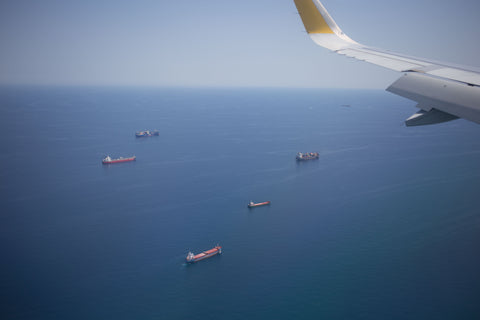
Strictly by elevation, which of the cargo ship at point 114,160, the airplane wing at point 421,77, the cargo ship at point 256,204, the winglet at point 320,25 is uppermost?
the winglet at point 320,25

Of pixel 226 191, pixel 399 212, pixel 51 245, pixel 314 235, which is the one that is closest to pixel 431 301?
pixel 314 235

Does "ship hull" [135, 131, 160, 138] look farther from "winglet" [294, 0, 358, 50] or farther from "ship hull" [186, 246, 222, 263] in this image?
"winglet" [294, 0, 358, 50]

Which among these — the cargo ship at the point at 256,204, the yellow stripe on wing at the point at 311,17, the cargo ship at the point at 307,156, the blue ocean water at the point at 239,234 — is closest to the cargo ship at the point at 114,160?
the blue ocean water at the point at 239,234

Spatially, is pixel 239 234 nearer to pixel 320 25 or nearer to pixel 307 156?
pixel 320 25

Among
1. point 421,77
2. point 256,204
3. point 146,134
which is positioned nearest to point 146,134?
point 146,134

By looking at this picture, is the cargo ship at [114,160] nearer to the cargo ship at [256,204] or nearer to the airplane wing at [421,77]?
the cargo ship at [256,204]

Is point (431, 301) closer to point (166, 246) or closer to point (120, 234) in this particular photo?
point (166, 246)

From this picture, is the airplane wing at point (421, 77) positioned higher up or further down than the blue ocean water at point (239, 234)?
higher up
